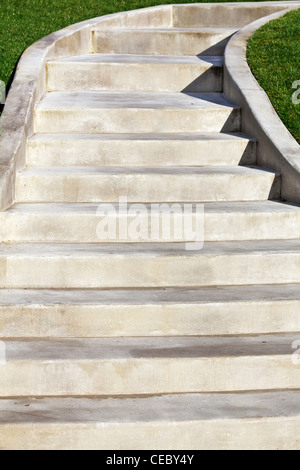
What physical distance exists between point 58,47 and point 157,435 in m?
5.41

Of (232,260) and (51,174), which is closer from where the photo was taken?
(232,260)

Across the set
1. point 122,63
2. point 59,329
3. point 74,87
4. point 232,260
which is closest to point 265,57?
point 122,63

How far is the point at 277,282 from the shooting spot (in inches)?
220

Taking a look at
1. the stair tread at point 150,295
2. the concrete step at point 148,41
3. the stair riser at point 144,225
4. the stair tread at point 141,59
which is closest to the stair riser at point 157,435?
the stair tread at point 150,295

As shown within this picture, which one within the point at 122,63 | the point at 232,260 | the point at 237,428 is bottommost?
the point at 237,428

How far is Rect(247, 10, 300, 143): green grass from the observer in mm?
7301

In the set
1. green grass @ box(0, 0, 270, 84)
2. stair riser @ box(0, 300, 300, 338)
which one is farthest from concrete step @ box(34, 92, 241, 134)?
stair riser @ box(0, 300, 300, 338)

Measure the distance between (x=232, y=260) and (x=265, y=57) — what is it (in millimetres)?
3535

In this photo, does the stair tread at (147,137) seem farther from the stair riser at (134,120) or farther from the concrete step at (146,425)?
the concrete step at (146,425)

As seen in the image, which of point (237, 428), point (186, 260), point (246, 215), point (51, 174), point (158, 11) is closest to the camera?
point (237, 428)

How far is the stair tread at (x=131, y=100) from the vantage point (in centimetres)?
744

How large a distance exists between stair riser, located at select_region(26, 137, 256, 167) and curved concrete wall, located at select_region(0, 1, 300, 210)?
9.8 inches

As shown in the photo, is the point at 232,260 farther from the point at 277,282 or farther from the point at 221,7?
the point at 221,7

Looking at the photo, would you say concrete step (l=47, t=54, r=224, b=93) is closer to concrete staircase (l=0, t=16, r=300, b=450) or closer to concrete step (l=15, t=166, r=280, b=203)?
concrete staircase (l=0, t=16, r=300, b=450)
